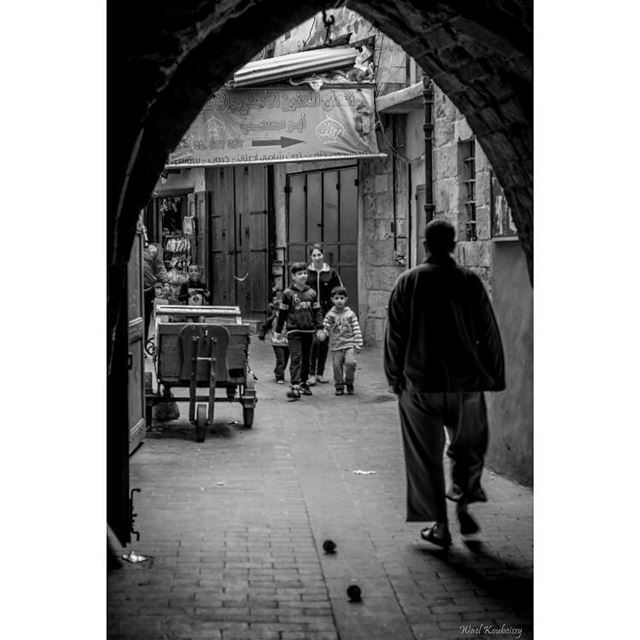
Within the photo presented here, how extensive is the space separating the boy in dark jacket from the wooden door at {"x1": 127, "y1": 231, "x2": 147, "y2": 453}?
3.00 m

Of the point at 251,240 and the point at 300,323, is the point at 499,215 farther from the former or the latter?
the point at 251,240

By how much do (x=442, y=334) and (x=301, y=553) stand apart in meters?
1.35

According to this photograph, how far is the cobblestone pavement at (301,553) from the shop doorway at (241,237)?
1070 centimetres

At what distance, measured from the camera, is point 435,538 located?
18.7 feet

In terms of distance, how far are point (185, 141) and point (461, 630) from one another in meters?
10.9

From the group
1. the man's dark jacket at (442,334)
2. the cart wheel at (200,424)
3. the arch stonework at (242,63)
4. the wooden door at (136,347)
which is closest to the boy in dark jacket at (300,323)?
the cart wheel at (200,424)

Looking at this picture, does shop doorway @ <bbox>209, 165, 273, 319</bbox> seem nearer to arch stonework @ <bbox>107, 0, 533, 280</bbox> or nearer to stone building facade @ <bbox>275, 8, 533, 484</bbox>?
stone building facade @ <bbox>275, 8, 533, 484</bbox>

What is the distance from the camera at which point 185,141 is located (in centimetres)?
1441

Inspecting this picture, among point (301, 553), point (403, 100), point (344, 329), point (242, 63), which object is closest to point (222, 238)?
point (403, 100)

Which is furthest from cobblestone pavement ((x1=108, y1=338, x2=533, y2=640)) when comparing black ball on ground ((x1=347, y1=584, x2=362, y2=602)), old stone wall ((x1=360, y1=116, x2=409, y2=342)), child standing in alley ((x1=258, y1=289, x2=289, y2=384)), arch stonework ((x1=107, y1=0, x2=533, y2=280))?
old stone wall ((x1=360, y1=116, x2=409, y2=342))

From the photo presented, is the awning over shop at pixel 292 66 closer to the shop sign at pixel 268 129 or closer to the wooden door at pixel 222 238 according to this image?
the shop sign at pixel 268 129

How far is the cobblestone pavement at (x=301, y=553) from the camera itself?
14.9 ft

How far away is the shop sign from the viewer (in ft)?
46.5
